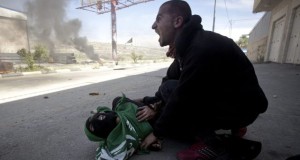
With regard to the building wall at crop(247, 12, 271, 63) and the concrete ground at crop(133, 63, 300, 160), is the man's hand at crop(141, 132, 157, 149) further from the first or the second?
the building wall at crop(247, 12, 271, 63)

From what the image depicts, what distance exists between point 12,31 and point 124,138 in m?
21.6

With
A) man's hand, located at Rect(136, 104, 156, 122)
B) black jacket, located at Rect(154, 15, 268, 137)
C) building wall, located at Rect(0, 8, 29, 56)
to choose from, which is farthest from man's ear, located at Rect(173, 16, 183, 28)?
building wall, located at Rect(0, 8, 29, 56)

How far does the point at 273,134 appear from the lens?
7.18 ft

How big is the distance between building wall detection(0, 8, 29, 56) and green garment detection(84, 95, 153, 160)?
20.4m

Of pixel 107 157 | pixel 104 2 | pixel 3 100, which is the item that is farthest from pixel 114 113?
pixel 104 2

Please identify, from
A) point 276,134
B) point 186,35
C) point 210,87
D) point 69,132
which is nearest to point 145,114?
point 210,87

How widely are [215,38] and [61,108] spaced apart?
2.69 metres

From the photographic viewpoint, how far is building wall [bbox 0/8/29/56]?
1844 cm

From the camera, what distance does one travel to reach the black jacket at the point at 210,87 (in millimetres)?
1395

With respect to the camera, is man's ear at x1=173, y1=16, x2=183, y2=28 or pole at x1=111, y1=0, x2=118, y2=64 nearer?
man's ear at x1=173, y1=16, x2=183, y2=28

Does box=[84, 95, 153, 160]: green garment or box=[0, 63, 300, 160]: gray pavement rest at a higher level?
box=[84, 95, 153, 160]: green garment

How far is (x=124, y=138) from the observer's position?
1576mm

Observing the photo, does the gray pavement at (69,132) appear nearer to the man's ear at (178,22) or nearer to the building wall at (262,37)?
the man's ear at (178,22)

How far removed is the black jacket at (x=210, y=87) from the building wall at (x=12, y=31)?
20.8 meters
